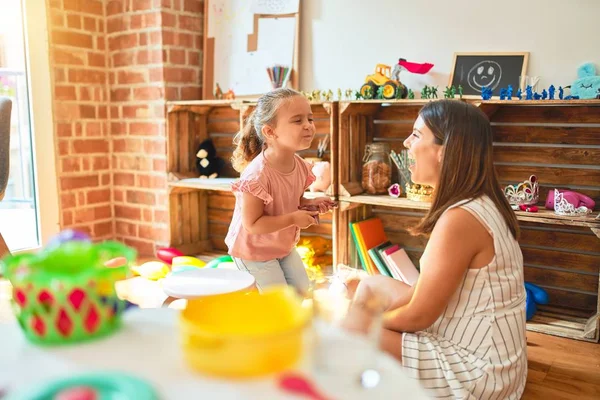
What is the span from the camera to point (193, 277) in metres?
1.81

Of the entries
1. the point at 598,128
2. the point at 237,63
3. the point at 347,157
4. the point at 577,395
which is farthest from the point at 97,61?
the point at 577,395

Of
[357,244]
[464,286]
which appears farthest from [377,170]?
[464,286]

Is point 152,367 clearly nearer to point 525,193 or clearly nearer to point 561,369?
point 561,369

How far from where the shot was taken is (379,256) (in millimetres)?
2939

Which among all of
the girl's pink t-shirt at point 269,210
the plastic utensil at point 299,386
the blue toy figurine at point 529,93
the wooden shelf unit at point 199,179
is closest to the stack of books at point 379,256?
the wooden shelf unit at point 199,179

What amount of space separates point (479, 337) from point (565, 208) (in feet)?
3.84

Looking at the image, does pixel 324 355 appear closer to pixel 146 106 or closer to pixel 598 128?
pixel 598 128

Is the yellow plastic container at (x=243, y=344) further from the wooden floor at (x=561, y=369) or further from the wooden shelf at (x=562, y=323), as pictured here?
the wooden shelf at (x=562, y=323)

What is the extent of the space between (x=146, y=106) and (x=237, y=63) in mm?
625

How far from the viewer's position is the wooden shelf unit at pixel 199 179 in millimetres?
3416

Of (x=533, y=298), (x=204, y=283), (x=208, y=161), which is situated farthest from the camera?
(x=208, y=161)

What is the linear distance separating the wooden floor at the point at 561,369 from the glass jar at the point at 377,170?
98 centimetres

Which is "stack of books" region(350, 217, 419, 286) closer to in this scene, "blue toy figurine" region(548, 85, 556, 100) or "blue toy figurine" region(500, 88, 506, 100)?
"blue toy figurine" region(500, 88, 506, 100)

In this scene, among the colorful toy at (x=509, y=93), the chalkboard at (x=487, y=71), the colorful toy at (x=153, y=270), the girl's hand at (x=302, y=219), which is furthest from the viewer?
the colorful toy at (x=153, y=270)
